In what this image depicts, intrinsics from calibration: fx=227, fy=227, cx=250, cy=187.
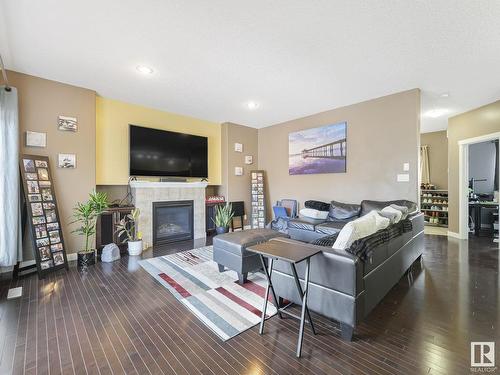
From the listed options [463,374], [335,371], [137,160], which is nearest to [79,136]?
[137,160]

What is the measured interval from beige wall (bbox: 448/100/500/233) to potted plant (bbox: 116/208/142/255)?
22.5 feet

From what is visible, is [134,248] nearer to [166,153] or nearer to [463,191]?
[166,153]

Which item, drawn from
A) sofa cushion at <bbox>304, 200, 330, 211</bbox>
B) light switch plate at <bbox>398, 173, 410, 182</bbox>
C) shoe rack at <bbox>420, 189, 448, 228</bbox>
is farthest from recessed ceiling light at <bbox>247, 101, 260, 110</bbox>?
shoe rack at <bbox>420, 189, 448, 228</bbox>

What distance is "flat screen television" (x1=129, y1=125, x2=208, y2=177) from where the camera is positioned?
14.8 ft

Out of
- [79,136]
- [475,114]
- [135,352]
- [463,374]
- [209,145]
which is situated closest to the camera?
[463,374]

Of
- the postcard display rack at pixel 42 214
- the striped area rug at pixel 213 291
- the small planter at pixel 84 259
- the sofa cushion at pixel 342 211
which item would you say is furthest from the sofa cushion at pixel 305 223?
the postcard display rack at pixel 42 214

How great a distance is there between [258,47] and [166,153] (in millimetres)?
3046

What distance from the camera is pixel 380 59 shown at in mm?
2906

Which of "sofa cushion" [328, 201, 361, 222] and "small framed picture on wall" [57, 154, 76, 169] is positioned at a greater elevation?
"small framed picture on wall" [57, 154, 76, 169]

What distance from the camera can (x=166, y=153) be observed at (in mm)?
4879

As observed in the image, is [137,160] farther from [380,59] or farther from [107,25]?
[380,59]

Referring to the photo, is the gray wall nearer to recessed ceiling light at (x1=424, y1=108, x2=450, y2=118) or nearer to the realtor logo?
recessed ceiling light at (x1=424, y1=108, x2=450, y2=118)

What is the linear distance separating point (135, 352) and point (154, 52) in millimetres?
3082

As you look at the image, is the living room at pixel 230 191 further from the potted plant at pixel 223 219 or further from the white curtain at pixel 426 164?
the white curtain at pixel 426 164
